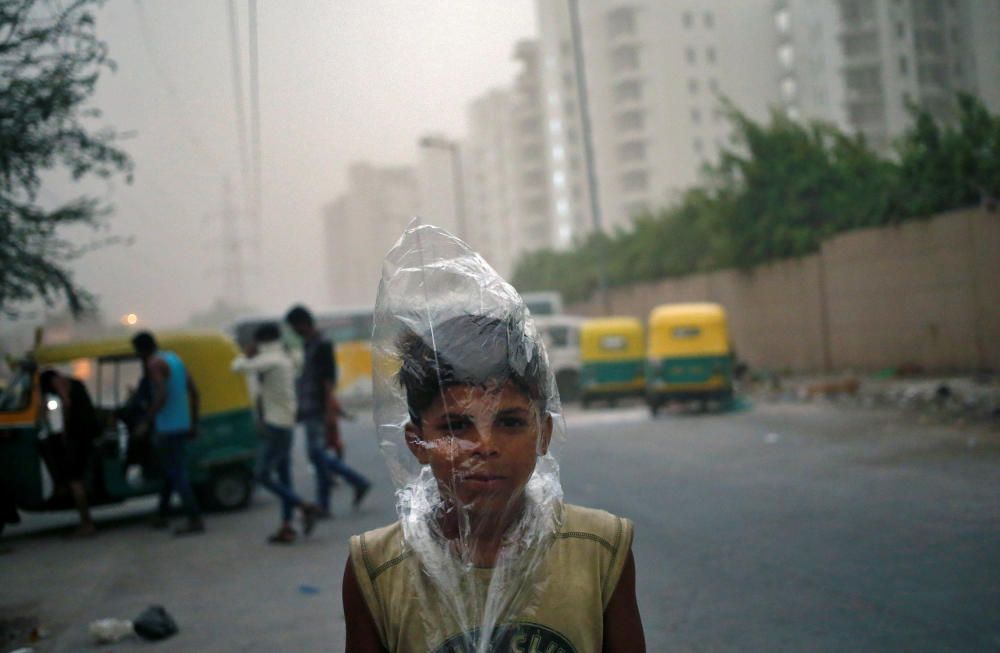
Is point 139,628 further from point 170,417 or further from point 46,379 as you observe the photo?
point 46,379

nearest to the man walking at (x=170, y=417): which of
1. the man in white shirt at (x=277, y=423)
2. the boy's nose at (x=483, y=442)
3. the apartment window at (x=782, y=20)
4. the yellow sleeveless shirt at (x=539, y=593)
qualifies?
the man in white shirt at (x=277, y=423)

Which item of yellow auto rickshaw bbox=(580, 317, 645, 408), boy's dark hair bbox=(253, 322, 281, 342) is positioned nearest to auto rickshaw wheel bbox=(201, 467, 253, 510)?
boy's dark hair bbox=(253, 322, 281, 342)

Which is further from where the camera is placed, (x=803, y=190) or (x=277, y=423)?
(x=803, y=190)

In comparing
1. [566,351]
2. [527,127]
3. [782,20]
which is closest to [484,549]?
[566,351]

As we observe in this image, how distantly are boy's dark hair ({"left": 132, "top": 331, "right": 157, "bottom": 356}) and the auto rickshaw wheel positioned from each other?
1.94 metres

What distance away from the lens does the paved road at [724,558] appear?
4.95 m

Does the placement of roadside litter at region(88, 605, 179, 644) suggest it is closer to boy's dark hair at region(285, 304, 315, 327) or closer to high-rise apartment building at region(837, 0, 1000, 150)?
boy's dark hair at region(285, 304, 315, 327)

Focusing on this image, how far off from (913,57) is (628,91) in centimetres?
3448

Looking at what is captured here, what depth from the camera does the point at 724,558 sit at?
253 inches

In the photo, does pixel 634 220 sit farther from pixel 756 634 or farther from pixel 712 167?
pixel 756 634

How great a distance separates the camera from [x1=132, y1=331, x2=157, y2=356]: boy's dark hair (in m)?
9.57

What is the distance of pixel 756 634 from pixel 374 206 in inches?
6268

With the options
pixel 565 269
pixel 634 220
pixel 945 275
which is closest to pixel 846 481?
pixel 945 275

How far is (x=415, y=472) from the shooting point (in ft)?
6.88
